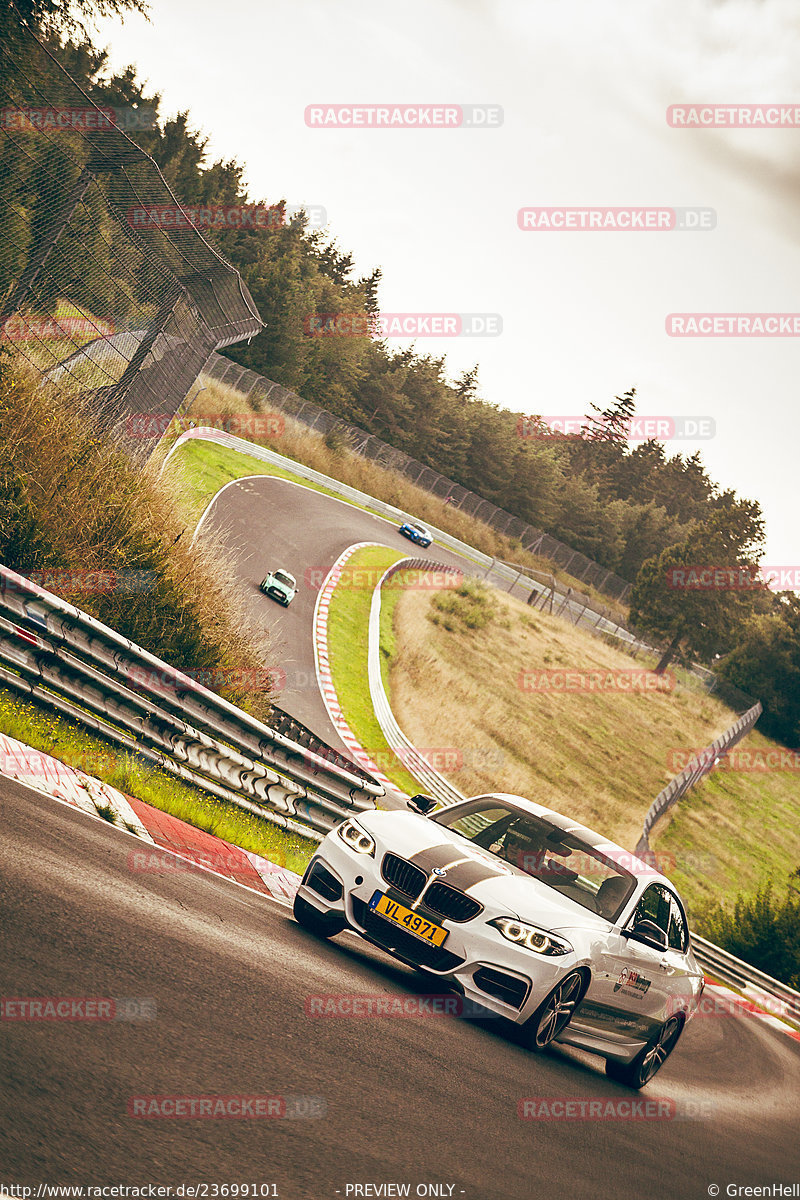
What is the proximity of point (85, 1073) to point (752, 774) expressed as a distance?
54723 mm

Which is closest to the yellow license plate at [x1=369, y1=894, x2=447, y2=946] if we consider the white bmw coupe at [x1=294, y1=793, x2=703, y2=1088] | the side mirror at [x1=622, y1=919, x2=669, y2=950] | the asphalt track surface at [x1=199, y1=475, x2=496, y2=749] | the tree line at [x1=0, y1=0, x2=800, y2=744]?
the white bmw coupe at [x1=294, y1=793, x2=703, y2=1088]

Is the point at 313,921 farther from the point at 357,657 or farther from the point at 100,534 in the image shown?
the point at 357,657

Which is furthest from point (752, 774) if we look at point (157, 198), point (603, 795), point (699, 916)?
point (157, 198)

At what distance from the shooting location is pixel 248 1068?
14.1ft

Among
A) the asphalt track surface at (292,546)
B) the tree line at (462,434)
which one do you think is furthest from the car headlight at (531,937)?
the tree line at (462,434)

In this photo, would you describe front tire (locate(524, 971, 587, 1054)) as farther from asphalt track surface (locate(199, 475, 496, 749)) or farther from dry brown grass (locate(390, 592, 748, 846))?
dry brown grass (locate(390, 592, 748, 846))

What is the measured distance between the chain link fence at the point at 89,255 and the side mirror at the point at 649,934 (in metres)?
9.58

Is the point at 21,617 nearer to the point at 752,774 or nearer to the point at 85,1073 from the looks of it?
the point at 85,1073

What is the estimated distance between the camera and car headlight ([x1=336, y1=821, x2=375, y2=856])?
7.18 meters

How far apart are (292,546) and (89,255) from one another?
67.5 ft

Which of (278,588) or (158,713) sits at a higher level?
(278,588)

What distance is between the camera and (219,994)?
4941 millimetres

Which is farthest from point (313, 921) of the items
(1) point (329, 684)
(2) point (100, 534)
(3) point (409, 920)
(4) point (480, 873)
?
(1) point (329, 684)

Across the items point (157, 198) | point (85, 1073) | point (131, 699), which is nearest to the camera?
point (85, 1073)
